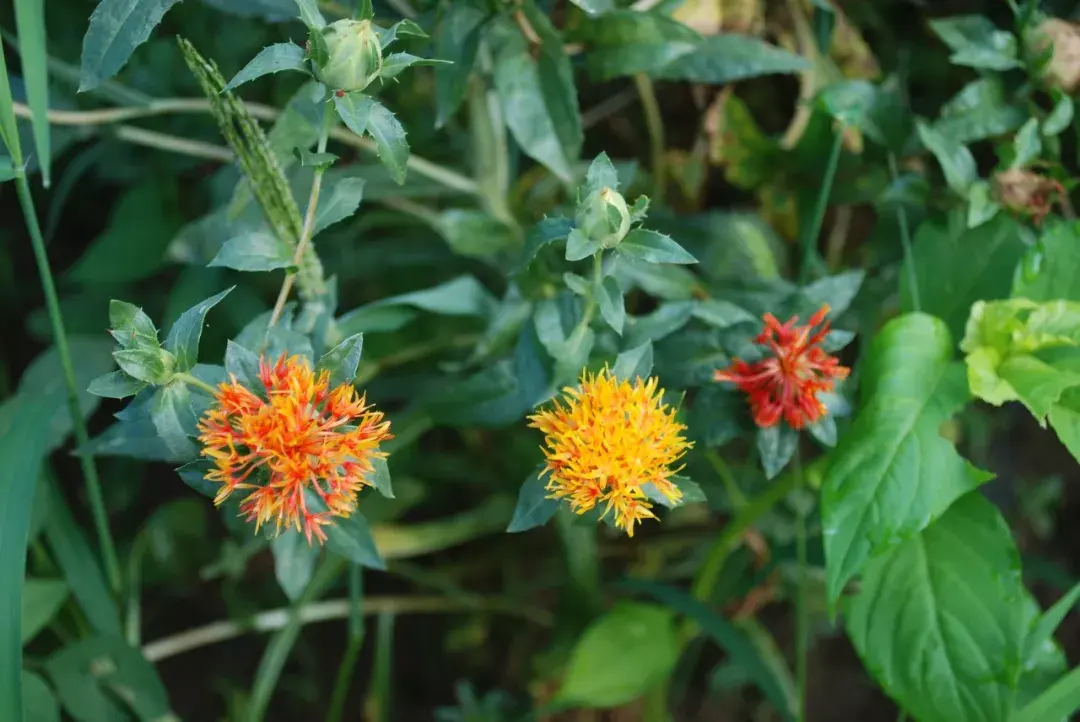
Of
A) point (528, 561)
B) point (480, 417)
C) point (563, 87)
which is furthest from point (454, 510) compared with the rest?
point (563, 87)

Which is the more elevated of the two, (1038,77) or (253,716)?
(1038,77)

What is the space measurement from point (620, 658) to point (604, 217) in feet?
1.60

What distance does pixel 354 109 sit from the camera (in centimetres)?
50

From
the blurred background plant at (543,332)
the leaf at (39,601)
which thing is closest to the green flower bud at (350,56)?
the blurred background plant at (543,332)

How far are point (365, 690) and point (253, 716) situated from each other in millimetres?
297

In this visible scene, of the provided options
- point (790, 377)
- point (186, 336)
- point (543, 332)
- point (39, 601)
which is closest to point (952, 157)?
point (790, 377)

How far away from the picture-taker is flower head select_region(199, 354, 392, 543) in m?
0.48

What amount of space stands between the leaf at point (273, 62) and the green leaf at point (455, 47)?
0.16 metres

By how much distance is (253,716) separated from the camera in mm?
827

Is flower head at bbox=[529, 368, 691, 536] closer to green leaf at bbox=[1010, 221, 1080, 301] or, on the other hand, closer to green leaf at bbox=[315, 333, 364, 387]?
green leaf at bbox=[315, 333, 364, 387]

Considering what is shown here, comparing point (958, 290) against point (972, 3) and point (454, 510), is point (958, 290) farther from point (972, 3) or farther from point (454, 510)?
point (454, 510)

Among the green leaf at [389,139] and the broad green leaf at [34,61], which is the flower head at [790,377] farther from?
the broad green leaf at [34,61]

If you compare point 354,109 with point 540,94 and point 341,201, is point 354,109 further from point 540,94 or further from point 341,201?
point 540,94

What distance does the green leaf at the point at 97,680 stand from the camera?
78 cm
